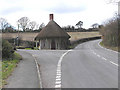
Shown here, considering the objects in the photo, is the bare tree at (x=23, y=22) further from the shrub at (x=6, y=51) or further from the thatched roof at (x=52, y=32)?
the shrub at (x=6, y=51)

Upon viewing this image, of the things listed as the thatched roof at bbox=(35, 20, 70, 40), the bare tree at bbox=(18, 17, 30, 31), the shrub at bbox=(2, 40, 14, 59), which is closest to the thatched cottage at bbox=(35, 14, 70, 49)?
the thatched roof at bbox=(35, 20, 70, 40)

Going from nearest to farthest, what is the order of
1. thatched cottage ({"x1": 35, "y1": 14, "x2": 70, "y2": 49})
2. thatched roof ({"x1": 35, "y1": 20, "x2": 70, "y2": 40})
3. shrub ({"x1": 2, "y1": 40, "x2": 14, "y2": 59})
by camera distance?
1. shrub ({"x1": 2, "y1": 40, "x2": 14, "y2": 59})
2. thatched roof ({"x1": 35, "y1": 20, "x2": 70, "y2": 40})
3. thatched cottage ({"x1": 35, "y1": 14, "x2": 70, "y2": 49})

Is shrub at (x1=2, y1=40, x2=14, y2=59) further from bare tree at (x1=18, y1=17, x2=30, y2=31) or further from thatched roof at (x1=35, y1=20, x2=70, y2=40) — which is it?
bare tree at (x1=18, y1=17, x2=30, y2=31)

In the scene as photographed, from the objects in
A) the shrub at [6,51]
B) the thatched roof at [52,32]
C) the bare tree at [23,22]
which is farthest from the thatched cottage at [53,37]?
the bare tree at [23,22]

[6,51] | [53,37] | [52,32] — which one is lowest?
[6,51]

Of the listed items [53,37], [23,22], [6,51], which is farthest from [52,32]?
[23,22]

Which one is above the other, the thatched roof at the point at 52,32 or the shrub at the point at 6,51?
the thatched roof at the point at 52,32

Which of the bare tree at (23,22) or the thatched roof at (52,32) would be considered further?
the bare tree at (23,22)

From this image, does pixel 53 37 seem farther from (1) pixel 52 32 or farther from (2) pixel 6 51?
(2) pixel 6 51

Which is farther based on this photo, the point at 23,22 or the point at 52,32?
the point at 23,22

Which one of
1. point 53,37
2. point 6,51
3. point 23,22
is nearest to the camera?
point 6,51

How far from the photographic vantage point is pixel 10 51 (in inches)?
785

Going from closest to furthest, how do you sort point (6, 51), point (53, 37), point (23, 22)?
point (6, 51) → point (53, 37) → point (23, 22)

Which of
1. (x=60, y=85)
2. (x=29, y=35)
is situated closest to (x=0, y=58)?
(x=60, y=85)
